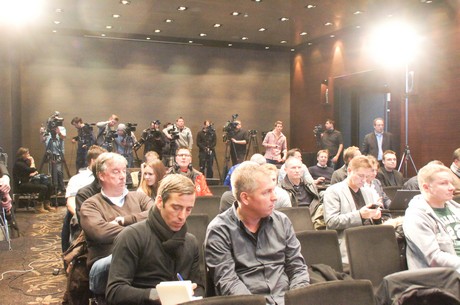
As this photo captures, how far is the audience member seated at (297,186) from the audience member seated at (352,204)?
1.10m

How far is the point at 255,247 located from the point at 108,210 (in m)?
1.12

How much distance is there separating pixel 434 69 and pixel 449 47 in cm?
47

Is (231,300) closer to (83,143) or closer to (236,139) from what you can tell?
(83,143)

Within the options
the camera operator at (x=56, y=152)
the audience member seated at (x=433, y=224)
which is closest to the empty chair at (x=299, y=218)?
the audience member seated at (x=433, y=224)

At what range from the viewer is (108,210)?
121 inches

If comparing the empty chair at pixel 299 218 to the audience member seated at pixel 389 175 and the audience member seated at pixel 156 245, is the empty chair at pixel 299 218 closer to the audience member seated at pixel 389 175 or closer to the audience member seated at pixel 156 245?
the audience member seated at pixel 156 245

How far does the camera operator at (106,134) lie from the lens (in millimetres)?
9609

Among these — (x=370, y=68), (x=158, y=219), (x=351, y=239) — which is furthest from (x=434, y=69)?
(x=158, y=219)

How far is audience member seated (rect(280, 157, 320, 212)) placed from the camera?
491cm

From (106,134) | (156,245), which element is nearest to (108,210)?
(156,245)

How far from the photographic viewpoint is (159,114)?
530 inches

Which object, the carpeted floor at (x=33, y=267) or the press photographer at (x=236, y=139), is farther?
the press photographer at (x=236, y=139)

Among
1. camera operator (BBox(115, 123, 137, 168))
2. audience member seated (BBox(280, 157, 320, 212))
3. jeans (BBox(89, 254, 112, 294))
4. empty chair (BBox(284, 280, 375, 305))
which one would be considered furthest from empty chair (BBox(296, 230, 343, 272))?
camera operator (BBox(115, 123, 137, 168))

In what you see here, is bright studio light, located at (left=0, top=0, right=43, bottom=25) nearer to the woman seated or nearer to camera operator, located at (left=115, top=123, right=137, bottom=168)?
camera operator, located at (left=115, top=123, right=137, bottom=168)
